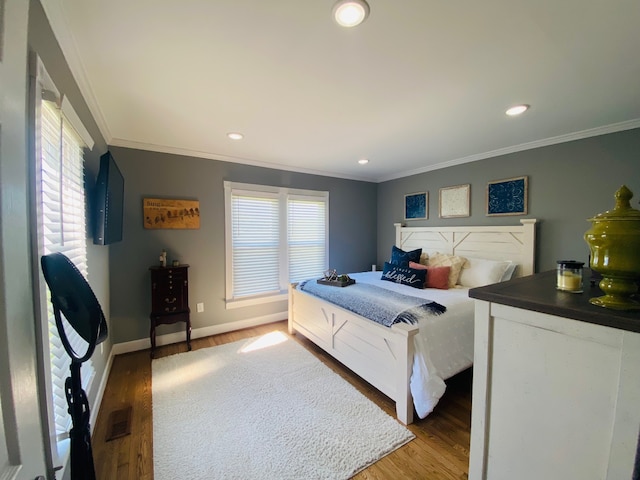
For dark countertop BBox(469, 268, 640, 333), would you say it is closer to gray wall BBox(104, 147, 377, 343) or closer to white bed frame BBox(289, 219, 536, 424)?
white bed frame BBox(289, 219, 536, 424)

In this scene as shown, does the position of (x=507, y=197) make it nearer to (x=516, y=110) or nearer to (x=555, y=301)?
(x=516, y=110)

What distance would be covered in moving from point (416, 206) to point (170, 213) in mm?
3503

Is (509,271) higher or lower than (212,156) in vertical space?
lower

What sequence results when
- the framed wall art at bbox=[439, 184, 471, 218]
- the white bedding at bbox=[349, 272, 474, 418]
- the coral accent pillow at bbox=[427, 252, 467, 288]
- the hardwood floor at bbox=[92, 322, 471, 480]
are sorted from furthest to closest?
the framed wall art at bbox=[439, 184, 471, 218] < the coral accent pillow at bbox=[427, 252, 467, 288] < the white bedding at bbox=[349, 272, 474, 418] < the hardwood floor at bbox=[92, 322, 471, 480]

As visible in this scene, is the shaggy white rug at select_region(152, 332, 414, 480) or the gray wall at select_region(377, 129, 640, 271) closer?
the shaggy white rug at select_region(152, 332, 414, 480)

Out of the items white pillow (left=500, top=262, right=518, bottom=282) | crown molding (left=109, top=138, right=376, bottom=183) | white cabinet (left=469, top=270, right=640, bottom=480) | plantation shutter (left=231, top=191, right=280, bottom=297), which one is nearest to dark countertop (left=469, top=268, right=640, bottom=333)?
white cabinet (left=469, top=270, right=640, bottom=480)

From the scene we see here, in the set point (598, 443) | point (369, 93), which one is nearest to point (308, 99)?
point (369, 93)

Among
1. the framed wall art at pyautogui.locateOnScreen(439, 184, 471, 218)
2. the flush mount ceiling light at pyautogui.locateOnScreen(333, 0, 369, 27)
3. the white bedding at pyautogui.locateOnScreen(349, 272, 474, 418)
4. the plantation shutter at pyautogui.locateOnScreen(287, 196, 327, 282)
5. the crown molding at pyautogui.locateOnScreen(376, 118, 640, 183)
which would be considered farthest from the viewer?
the plantation shutter at pyautogui.locateOnScreen(287, 196, 327, 282)

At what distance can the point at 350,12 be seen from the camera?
121 centimetres

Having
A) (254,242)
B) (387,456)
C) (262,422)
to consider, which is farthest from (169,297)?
(387,456)

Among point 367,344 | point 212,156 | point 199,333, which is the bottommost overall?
point 199,333

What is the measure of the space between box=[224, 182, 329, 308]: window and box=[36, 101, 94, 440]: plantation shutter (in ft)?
6.17

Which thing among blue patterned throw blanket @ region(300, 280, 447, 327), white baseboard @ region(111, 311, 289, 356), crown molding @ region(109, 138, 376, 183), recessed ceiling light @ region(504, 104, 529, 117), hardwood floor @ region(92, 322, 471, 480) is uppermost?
recessed ceiling light @ region(504, 104, 529, 117)

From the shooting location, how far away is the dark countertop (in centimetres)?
75
